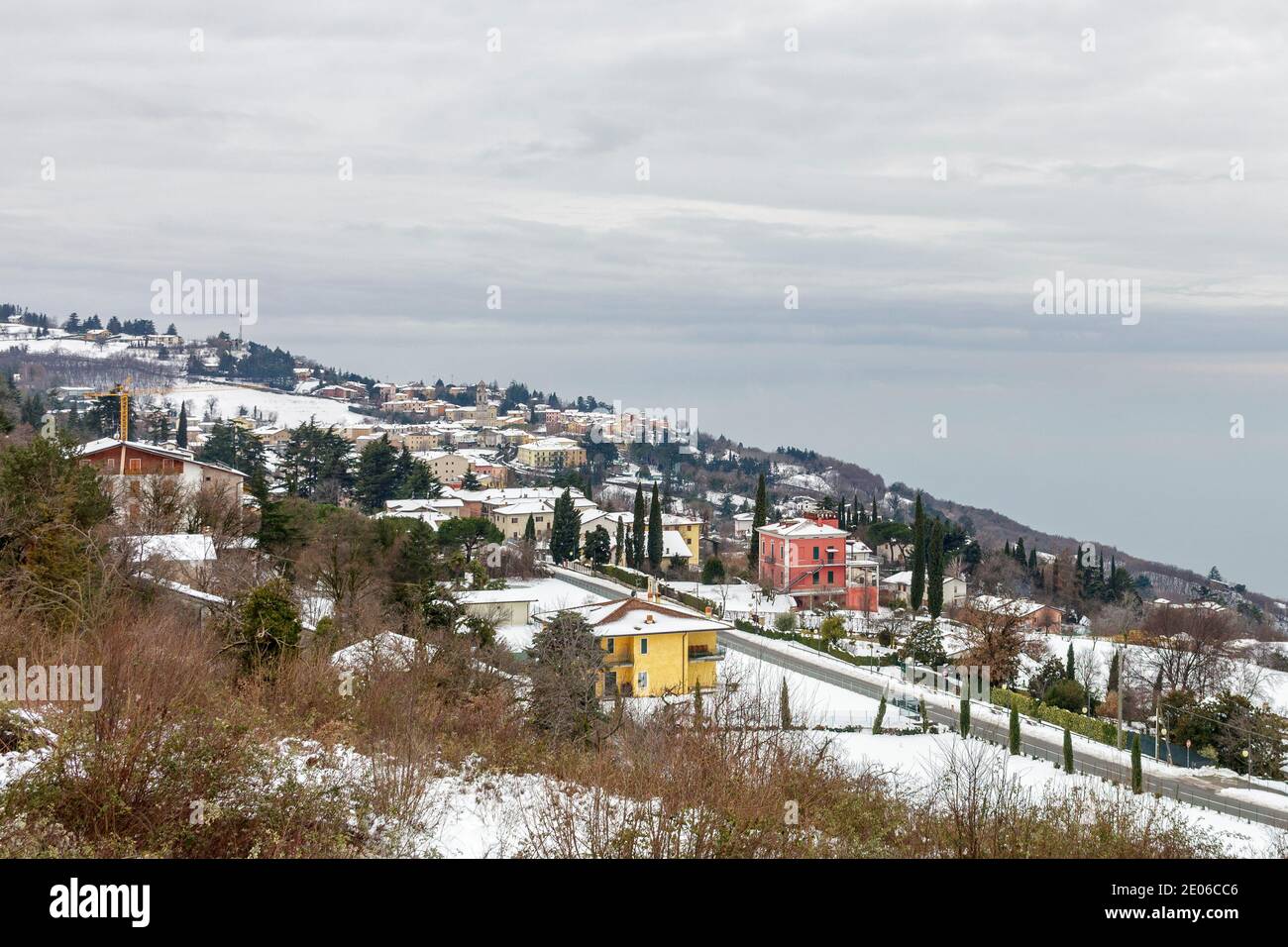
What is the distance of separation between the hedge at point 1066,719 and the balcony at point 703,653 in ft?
19.7

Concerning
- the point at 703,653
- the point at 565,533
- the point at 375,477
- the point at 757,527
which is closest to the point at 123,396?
the point at 375,477

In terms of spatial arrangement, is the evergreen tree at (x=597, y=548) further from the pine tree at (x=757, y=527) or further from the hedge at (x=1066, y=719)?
the hedge at (x=1066, y=719)

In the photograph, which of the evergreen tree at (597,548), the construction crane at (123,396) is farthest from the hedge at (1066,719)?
the construction crane at (123,396)

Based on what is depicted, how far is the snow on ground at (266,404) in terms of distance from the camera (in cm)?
11306

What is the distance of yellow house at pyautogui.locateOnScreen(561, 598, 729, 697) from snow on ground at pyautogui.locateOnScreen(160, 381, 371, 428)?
3495 inches

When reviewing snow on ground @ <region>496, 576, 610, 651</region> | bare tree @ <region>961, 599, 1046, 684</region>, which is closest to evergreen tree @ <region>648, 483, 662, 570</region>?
snow on ground @ <region>496, 576, 610, 651</region>

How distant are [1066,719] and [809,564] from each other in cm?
1926

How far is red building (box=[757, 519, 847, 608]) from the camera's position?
38812 millimetres

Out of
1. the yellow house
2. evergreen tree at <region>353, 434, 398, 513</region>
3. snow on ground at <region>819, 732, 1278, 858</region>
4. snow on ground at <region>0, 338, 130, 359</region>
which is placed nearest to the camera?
snow on ground at <region>819, 732, 1278, 858</region>

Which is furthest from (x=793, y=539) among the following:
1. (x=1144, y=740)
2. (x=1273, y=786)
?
(x=1273, y=786)

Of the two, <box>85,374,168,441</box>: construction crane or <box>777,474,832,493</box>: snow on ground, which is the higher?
<box>85,374,168,441</box>: construction crane

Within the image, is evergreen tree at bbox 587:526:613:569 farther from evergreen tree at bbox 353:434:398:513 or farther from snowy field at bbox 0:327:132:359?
snowy field at bbox 0:327:132:359

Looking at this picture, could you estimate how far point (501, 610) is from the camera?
981 inches
